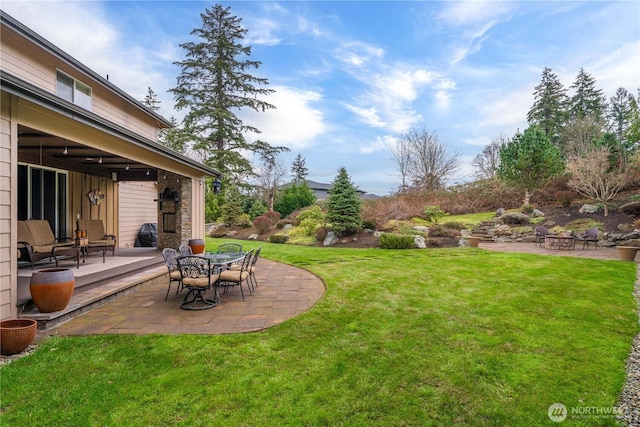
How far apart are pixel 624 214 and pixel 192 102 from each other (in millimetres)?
24346

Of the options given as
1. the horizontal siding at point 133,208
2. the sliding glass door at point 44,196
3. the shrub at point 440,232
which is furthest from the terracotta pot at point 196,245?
the shrub at point 440,232

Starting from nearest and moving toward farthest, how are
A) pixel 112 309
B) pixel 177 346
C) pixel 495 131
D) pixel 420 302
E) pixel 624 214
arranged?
1. pixel 177 346
2. pixel 112 309
3. pixel 420 302
4. pixel 624 214
5. pixel 495 131

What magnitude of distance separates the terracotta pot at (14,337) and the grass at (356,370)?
25 cm

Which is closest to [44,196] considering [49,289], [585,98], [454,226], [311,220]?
[49,289]

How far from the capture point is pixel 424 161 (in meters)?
23.0

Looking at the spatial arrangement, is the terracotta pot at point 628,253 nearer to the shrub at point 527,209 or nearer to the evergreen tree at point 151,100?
the shrub at point 527,209

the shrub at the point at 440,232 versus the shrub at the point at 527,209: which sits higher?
the shrub at the point at 527,209

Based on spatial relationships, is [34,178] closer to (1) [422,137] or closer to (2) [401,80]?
(2) [401,80]

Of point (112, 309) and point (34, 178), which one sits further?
point (34, 178)

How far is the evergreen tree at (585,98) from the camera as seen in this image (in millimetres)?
28422

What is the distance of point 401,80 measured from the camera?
14.2 meters

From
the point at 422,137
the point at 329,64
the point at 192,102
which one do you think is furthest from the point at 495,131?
the point at 192,102

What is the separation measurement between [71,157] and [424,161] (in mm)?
20996

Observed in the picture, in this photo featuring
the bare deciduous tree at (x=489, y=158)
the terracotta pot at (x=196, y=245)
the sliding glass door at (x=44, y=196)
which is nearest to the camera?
the sliding glass door at (x=44, y=196)
